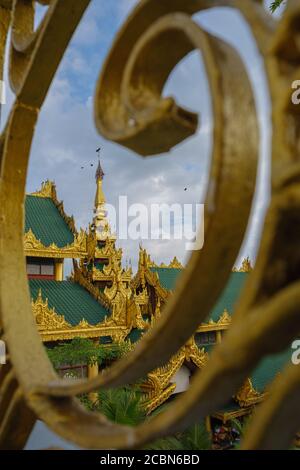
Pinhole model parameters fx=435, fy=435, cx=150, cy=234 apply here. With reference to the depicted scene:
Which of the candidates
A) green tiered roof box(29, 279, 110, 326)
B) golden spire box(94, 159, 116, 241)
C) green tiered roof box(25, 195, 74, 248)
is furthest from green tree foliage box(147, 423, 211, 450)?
golden spire box(94, 159, 116, 241)

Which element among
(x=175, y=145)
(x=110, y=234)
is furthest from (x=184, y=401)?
(x=110, y=234)

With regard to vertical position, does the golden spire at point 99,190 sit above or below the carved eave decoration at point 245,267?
above

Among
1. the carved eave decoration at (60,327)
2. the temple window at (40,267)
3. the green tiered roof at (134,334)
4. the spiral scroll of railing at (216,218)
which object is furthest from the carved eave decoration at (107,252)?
the spiral scroll of railing at (216,218)

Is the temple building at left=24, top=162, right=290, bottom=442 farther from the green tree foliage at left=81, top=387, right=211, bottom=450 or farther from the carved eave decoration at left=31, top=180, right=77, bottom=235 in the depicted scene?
the green tree foliage at left=81, top=387, right=211, bottom=450

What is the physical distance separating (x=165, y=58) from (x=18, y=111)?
0.52m

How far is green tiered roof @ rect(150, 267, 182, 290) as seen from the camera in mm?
13750

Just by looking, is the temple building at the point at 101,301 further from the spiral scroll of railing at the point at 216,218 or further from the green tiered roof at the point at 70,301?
the spiral scroll of railing at the point at 216,218

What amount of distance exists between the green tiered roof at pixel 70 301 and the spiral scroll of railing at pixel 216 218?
9268 millimetres

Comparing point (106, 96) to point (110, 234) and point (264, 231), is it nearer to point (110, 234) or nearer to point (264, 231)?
point (264, 231)

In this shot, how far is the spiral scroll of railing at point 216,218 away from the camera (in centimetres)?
44

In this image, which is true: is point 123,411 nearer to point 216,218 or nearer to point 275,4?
point 216,218

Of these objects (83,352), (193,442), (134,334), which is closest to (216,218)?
(193,442)

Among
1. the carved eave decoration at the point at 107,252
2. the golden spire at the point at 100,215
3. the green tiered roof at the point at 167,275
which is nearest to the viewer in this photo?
the carved eave decoration at the point at 107,252

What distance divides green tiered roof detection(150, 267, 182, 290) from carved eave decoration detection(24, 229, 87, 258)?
3316 mm
